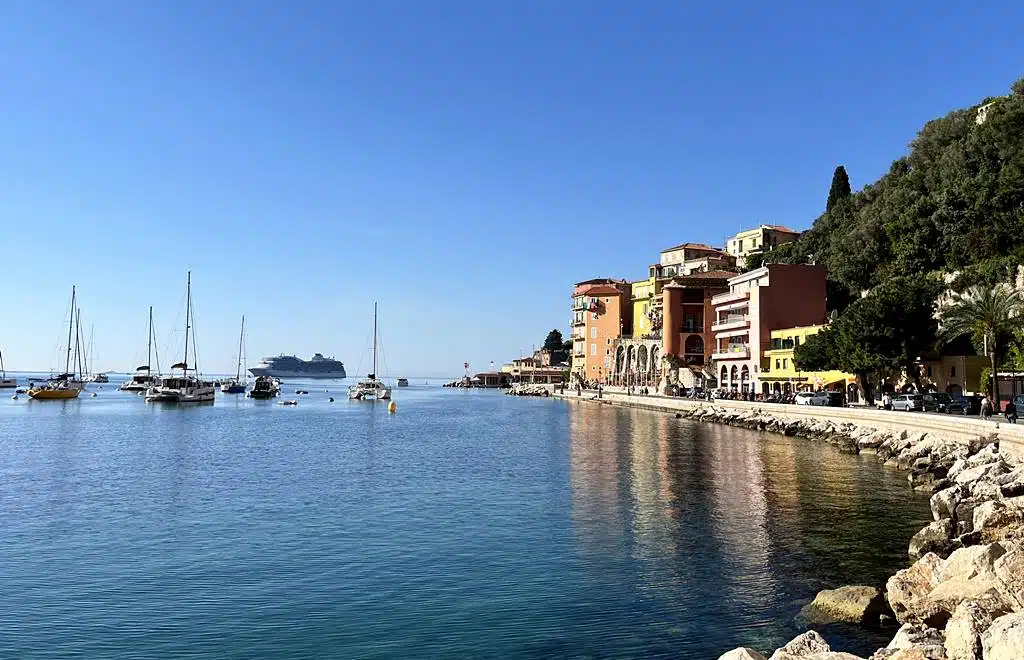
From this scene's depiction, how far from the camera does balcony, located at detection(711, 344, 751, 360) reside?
77062 millimetres

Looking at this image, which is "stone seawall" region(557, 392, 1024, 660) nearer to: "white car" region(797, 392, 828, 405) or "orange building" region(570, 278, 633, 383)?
"white car" region(797, 392, 828, 405)

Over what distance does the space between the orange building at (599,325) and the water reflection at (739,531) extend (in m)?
85.1

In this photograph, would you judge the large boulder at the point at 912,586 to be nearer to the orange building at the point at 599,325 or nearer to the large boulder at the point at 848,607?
the large boulder at the point at 848,607

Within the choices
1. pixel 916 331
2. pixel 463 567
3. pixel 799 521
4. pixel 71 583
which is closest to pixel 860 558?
pixel 799 521

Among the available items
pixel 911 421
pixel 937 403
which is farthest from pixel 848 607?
pixel 937 403

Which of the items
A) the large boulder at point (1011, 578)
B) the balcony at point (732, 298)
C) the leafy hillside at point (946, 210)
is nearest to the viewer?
the large boulder at point (1011, 578)

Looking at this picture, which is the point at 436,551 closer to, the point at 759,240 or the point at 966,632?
A: the point at 966,632

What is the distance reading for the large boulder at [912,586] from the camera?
1247cm

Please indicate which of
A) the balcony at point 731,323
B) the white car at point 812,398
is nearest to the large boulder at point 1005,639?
the white car at point 812,398

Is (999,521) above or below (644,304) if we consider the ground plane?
below

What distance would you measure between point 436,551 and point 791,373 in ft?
181

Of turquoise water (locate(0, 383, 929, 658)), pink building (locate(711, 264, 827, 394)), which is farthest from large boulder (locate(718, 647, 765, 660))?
pink building (locate(711, 264, 827, 394))

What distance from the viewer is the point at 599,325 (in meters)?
125

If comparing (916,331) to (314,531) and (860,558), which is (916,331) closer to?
(860,558)
